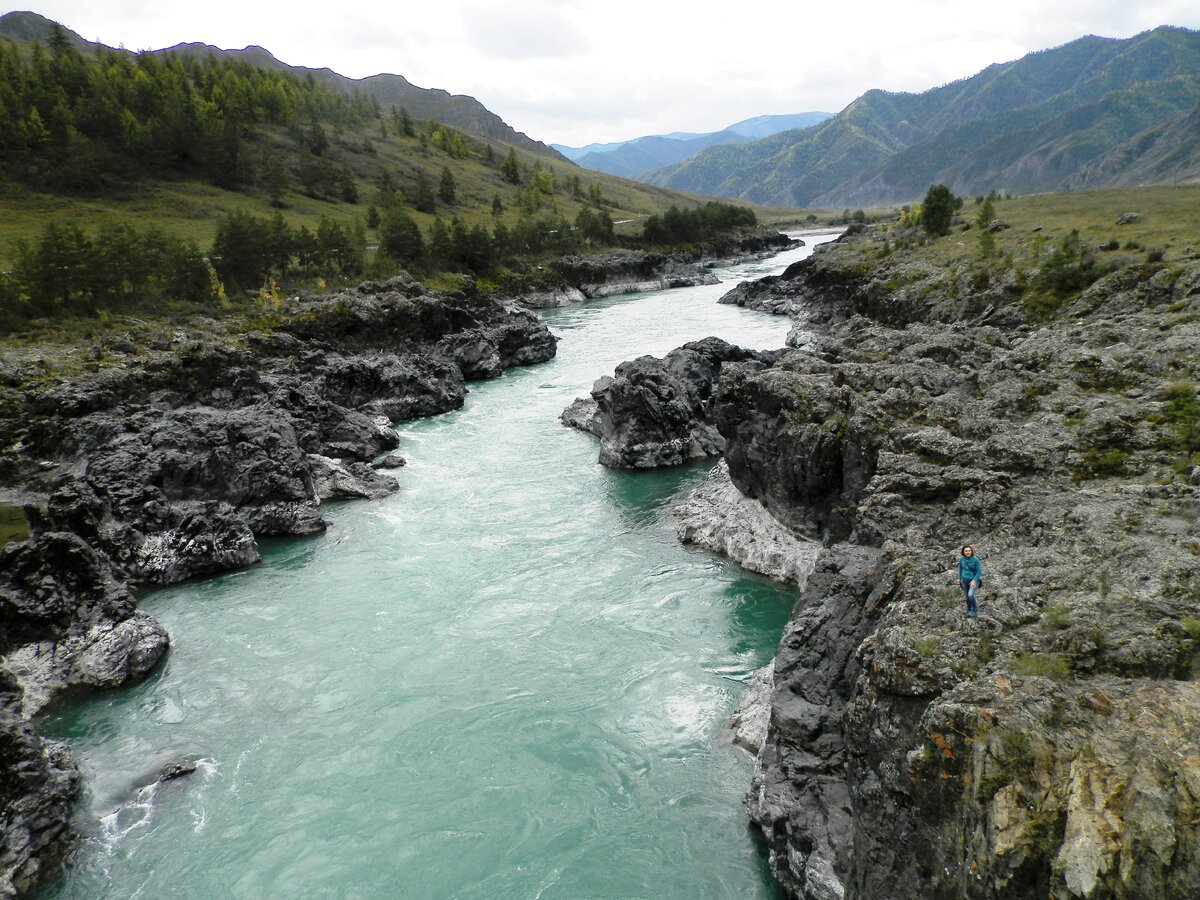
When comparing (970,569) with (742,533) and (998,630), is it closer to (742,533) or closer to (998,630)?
(998,630)

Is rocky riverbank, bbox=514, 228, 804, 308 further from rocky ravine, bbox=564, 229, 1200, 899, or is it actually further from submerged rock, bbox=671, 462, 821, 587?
rocky ravine, bbox=564, 229, 1200, 899

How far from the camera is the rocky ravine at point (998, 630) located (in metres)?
8.23

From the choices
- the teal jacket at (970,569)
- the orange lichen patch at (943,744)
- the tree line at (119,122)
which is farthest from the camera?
the tree line at (119,122)

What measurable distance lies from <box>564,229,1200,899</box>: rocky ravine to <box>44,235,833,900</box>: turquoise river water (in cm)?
349

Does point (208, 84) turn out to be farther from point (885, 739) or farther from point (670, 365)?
point (885, 739)

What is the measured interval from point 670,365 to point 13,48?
147102 mm

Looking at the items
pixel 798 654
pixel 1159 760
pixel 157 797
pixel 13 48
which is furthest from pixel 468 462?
pixel 13 48

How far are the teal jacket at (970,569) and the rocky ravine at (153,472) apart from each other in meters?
20.2

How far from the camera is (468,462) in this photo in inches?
1583

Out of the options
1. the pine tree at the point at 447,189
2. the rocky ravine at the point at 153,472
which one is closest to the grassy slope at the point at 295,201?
the pine tree at the point at 447,189

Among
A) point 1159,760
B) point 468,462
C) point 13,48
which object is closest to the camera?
point 1159,760

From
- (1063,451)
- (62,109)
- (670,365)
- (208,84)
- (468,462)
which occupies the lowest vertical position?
(468,462)

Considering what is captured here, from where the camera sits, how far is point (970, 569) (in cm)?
1183

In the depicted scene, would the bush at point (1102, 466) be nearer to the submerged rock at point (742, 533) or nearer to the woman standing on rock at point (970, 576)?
the woman standing on rock at point (970, 576)
